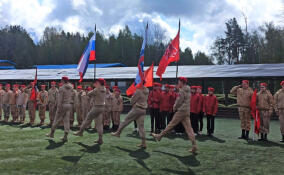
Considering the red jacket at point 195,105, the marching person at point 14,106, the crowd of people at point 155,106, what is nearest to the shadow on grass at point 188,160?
the crowd of people at point 155,106

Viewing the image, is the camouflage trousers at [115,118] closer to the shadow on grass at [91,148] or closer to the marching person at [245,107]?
the shadow on grass at [91,148]

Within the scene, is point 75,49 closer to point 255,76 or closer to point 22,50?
point 22,50

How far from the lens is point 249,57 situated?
5469 cm

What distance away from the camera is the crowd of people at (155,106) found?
28.7ft

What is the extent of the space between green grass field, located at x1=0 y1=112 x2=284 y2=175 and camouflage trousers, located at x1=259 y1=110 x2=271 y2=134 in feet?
1.66

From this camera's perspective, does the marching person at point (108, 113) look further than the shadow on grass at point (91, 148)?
Yes

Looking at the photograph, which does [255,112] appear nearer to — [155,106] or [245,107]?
[245,107]

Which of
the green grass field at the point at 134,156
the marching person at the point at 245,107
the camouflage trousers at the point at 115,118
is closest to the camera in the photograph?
the green grass field at the point at 134,156

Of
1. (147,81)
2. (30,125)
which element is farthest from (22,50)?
(147,81)

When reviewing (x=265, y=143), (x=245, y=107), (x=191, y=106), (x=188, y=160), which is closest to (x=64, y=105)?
(x=188, y=160)

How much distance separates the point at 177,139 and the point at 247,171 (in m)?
4.25

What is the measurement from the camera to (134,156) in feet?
25.1

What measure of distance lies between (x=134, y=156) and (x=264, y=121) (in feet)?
18.6

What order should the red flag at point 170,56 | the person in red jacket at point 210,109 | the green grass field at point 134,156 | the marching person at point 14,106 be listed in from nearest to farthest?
the green grass field at point 134,156 → the red flag at point 170,56 → the person in red jacket at point 210,109 → the marching person at point 14,106
